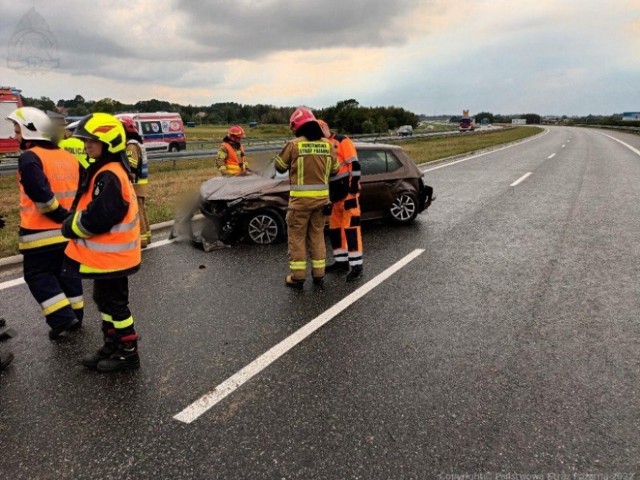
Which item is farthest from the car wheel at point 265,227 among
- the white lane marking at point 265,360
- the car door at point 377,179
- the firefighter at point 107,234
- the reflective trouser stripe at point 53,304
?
the firefighter at point 107,234

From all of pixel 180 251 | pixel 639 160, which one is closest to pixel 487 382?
pixel 180 251

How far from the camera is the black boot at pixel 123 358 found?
3.33 metres

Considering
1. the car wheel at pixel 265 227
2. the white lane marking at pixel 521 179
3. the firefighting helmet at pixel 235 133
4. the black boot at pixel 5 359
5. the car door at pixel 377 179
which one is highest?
the firefighting helmet at pixel 235 133

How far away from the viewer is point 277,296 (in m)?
4.80

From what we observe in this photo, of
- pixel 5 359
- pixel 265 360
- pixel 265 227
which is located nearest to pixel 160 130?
pixel 265 227

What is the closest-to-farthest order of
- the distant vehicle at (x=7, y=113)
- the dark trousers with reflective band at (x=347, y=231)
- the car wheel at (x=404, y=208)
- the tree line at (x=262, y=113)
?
the dark trousers with reflective band at (x=347, y=231) < the car wheel at (x=404, y=208) < the distant vehicle at (x=7, y=113) < the tree line at (x=262, y=113)

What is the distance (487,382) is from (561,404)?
1.52ft

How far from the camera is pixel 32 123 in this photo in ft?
12.0

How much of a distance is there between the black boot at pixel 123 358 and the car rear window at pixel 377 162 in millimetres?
5111

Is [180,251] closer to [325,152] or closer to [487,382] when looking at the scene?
[325,152]

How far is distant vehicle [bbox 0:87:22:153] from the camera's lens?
21094 millimetres

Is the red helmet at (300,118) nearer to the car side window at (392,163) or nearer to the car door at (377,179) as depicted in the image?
the car door at (377,179)

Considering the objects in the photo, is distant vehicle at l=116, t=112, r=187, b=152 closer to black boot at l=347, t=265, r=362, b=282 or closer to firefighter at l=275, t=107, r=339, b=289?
firefighter at l=275, t=107, r=339, b=289

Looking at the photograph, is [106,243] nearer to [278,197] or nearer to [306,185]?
[306,185]
